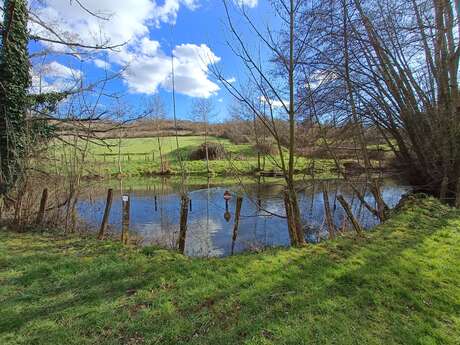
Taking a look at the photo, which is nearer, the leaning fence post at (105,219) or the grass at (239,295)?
the grass at (239,295)

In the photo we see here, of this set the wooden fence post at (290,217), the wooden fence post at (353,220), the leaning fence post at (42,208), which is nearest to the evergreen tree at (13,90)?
the leaning fence post at (42,208)

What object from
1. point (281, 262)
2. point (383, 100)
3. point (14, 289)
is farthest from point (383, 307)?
point (383, 100)

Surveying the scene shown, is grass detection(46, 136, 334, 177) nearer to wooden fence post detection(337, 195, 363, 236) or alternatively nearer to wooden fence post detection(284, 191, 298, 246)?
wooden fence post detection(337, 195, 363, 236)

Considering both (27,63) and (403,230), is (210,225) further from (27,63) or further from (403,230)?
(27,63)

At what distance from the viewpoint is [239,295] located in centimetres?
364

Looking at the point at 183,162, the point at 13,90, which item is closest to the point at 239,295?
the point at 13,90

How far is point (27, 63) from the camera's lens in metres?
8.02

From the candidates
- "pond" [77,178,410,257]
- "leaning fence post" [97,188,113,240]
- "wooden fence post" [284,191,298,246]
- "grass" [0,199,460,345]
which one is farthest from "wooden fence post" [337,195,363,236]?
"leaning fence post" [97,188,113,240]

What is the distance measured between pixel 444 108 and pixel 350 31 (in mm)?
3486

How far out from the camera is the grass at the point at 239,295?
2.89 m

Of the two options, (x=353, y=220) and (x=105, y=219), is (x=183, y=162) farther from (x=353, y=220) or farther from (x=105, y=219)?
(x=353, y=220)

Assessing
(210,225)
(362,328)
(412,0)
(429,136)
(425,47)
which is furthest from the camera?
(210,225)

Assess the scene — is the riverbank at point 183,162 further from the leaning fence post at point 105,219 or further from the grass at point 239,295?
the grass at point 239,295

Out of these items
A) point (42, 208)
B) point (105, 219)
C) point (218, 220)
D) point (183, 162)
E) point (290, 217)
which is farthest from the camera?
point (183, 162)
